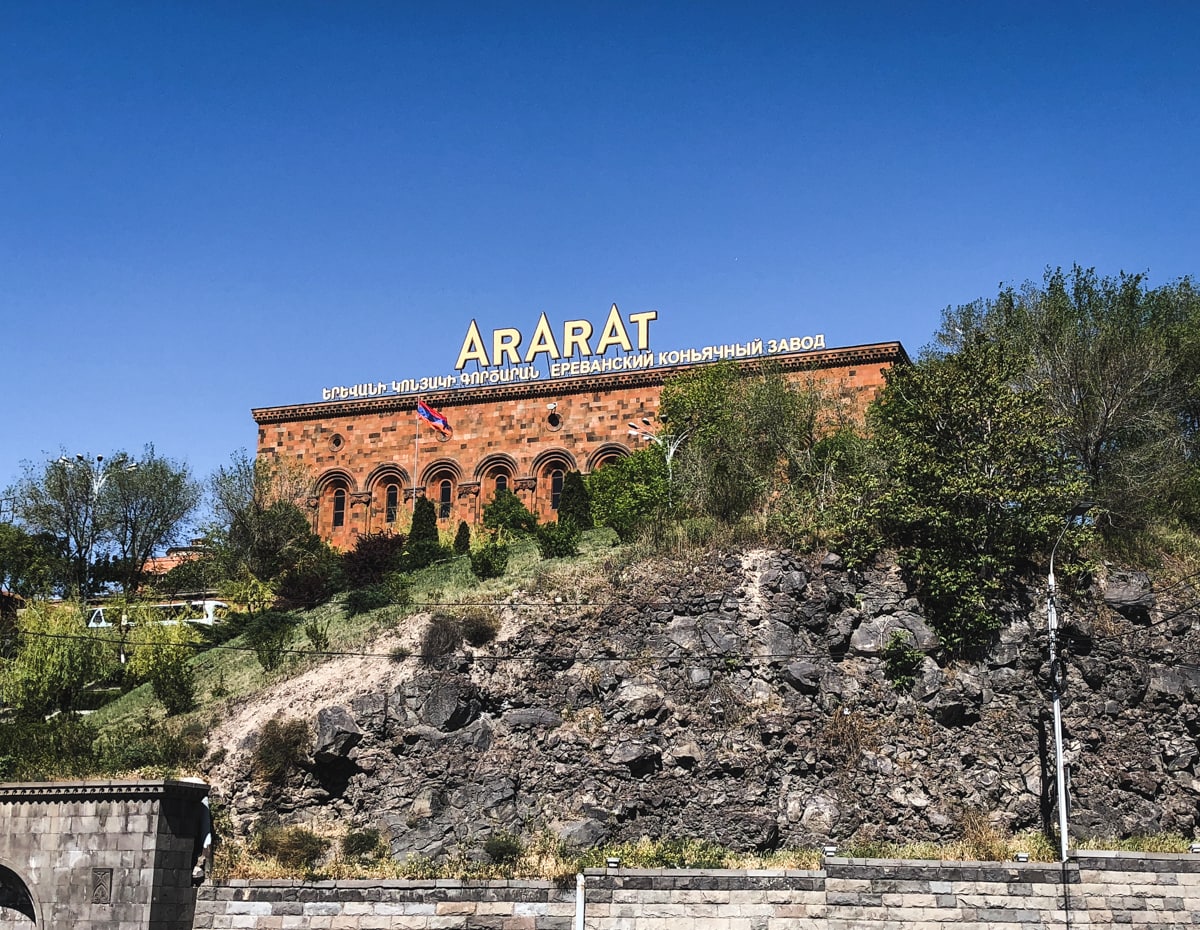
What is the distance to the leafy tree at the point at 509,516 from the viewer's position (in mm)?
51688

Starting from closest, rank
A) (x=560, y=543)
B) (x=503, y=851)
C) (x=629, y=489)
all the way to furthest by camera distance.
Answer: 1. (x=503, y=851)
2. (x=560, y=543)
3. (x=629, y=489)

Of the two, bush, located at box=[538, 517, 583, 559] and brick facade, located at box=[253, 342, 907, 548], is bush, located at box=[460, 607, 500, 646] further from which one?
brick facade, located at box=[253, 342, 907, 548]

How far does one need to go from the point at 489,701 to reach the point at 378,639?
465 centimetres

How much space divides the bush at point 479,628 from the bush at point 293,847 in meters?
6.67

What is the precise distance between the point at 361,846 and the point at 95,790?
6.13 meters

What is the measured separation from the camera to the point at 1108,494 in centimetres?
3741

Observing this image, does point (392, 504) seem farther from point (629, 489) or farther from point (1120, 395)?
point (1120, 395)

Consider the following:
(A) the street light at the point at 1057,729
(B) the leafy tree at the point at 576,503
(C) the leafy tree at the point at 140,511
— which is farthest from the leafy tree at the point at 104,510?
(A) the street light at the point at 1057,729

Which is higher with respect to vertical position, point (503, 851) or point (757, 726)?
point (757, 726)

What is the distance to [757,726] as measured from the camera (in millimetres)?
31797

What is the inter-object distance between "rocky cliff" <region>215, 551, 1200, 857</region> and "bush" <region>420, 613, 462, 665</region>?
0.37 m

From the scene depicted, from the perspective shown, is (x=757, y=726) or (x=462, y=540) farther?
(x=462, y=540)

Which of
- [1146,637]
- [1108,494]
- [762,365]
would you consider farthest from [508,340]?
[1146,637]

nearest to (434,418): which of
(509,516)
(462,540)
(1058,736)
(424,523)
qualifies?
(424,523)
